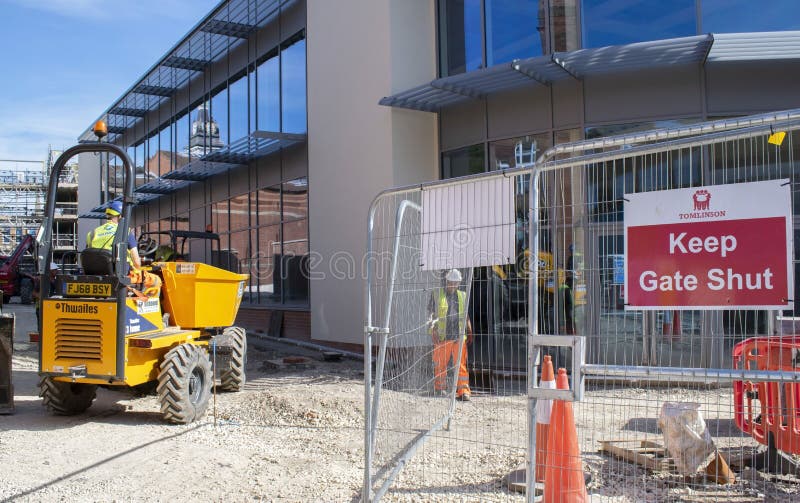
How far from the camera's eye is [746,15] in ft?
31.6

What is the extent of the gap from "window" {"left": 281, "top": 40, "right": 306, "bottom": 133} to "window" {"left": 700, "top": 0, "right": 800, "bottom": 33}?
8710 millimetres

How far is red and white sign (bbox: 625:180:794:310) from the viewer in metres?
3.50

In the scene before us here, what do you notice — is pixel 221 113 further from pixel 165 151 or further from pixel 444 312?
pixel 444 312

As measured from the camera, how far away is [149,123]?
2564 centimetres

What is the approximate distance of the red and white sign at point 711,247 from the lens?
350 centimetres

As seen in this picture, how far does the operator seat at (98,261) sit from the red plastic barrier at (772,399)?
614cm

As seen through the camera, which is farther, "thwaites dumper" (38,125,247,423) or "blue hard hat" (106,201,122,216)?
"blue hard hat" (106,201,122,216)

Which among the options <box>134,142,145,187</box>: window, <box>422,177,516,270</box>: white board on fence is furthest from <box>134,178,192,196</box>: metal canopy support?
<box>422,177,516,270</box>: white board on fence

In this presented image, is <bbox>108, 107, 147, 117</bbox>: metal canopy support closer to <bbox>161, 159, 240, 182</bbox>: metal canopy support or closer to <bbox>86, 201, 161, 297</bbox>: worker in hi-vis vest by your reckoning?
<bbox>161, 159, 240, 182</bbox>: metal canopy support

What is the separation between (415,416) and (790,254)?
3.73 meters

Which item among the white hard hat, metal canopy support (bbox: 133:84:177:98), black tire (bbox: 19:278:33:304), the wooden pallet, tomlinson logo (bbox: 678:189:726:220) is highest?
metal canopy support (bbox: 133:84:177:98)

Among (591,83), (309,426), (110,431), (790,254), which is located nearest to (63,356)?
(110,431)

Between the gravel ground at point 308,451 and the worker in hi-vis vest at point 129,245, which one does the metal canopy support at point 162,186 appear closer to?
the worker in hi-vis vest at point 129,245

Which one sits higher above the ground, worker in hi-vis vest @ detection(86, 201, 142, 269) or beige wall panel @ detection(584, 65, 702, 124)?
beige wall panel @ detection(584, 65, 702, 124)
